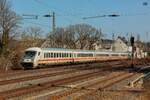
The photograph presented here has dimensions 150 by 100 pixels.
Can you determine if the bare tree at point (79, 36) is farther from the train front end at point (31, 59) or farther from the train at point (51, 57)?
the train front end at point (31, 59)

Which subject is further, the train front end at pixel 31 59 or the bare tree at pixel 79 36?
the bare tree at pixel 79 36

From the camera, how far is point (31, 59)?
4566 cm

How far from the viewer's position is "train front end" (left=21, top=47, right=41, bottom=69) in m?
45.7

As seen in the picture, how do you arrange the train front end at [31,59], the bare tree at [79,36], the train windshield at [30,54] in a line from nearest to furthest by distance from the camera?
the train front end at [31,59] < the train windshield at [30,54] < the bare tree at [79,36]

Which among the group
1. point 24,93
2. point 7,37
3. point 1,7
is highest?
point 1,7

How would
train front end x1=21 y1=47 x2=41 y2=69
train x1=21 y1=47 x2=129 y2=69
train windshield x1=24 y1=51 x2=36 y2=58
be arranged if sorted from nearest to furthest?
1. train front end x1=21 y1=47 x2=41 y2=69
2. train x1=21 y1=47 x2=129 y2=69
3. train windshield x1=24 y1=51 x2=36 y2=58

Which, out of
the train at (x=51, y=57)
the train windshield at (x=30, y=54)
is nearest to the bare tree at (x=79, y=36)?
the train at (x=51, y=57)

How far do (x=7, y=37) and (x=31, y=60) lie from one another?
1664 centimetres

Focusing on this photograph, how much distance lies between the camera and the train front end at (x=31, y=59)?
45.7 m

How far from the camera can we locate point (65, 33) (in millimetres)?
121812

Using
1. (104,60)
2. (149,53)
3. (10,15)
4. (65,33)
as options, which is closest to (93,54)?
(104,60)

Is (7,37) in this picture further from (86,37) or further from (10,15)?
(86,37)

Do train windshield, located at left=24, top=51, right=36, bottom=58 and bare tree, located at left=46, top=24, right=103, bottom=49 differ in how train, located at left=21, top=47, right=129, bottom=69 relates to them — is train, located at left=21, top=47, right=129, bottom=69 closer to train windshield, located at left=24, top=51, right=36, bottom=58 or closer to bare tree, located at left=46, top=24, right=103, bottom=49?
train windshield, located at left=24, top=51, right=36, bottom=58

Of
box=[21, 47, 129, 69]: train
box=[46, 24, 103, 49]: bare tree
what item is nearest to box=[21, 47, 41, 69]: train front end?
box=[21, 47, 129, 69]: train
